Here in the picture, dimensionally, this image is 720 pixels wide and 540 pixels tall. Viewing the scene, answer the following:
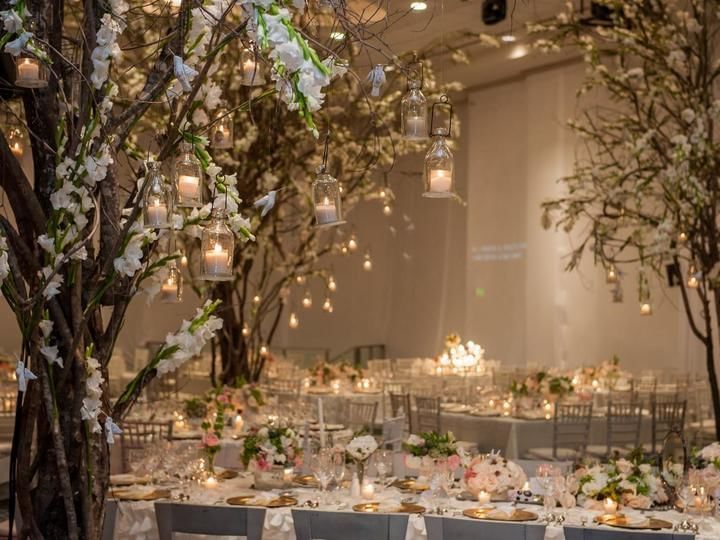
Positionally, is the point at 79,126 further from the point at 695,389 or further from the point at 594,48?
the point at 695,389

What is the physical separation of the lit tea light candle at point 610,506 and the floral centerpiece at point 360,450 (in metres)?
1.36

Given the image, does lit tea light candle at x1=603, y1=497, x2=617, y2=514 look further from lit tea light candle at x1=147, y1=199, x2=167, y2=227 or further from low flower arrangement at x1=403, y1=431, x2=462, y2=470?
lit tea light candle at x1=147, y1=199, x2=167, y2=227

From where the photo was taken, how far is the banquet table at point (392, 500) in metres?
5.27

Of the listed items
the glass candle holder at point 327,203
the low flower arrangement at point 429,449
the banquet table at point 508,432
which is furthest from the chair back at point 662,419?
the glass candle holder at point 327,203

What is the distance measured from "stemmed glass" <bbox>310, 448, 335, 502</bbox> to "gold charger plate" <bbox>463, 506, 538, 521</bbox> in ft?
2.78

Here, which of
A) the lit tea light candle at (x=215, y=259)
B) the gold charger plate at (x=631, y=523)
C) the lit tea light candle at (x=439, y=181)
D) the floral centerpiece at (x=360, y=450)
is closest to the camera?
the lit tea light candle at (x=215, y=259)

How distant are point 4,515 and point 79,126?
256 inches

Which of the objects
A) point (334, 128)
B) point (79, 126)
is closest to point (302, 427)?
point (334, 128)

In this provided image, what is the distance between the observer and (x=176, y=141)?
3.93 m

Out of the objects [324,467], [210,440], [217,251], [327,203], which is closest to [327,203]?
[327,203]

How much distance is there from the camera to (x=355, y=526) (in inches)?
212

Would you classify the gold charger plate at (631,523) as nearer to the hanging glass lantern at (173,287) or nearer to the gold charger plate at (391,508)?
the gold charger plate at (391,508)

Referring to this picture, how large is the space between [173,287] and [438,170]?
135 centimetres

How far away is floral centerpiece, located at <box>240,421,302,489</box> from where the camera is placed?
259 inches
